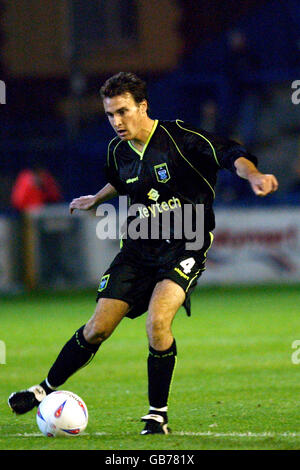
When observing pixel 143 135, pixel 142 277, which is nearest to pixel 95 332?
pixel 142 277

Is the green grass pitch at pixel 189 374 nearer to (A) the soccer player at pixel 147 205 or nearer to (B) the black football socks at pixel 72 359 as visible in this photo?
(B) the black football socks at pixel 72 359

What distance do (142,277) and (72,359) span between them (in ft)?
2.10

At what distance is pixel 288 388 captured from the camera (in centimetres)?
696

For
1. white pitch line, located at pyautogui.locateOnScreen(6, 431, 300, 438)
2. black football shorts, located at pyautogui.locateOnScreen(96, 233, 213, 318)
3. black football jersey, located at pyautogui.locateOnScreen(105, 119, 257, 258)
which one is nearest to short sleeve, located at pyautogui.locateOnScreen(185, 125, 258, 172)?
black football jersey, located at pyautogui.locateOnScreen(105, 119, 257, 258)

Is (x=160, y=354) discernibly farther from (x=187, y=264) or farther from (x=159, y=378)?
(x=187, y=264)

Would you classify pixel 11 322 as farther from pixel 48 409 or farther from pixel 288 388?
pixel 48 409

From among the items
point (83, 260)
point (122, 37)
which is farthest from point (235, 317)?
point (122, 37)

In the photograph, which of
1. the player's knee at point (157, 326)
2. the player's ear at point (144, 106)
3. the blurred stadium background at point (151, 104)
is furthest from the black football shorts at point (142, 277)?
the blurred stadium background at point (151, 104)

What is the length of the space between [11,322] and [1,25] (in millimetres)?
14613

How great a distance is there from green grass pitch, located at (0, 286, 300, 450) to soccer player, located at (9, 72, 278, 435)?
528 millimetres

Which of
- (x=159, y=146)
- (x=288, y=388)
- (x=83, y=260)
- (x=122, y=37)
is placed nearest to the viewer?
(x=159, y=146)

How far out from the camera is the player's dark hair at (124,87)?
220 inches

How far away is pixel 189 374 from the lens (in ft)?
25.5

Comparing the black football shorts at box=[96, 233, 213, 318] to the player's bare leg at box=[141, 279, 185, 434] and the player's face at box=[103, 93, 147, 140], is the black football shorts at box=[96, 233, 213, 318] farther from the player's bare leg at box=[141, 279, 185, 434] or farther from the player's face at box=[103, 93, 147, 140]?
the player's face at box=[103, 93, 147, 140]
